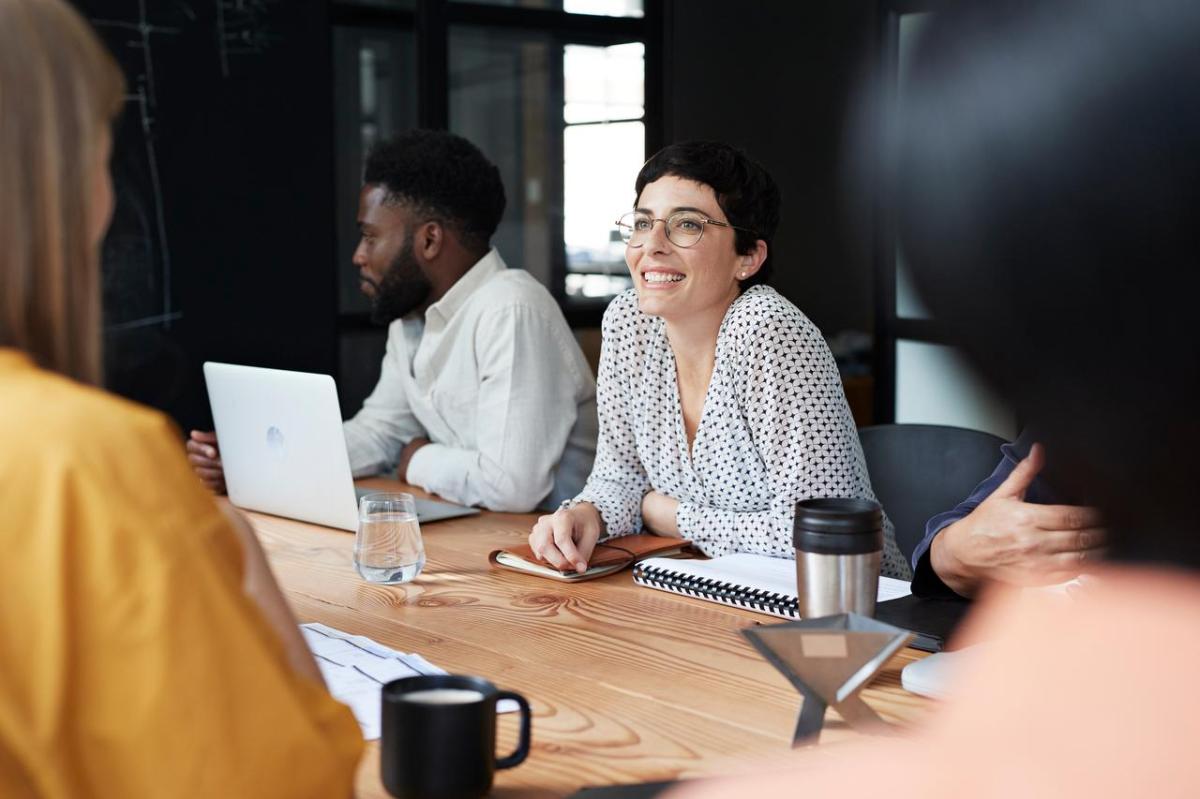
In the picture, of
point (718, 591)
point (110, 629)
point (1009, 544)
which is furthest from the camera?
point (718, 591)

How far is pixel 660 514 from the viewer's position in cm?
225

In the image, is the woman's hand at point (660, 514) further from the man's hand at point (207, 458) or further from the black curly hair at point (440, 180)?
the black curly hair at point (440, 180)

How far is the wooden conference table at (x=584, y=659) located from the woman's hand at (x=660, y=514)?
26cm

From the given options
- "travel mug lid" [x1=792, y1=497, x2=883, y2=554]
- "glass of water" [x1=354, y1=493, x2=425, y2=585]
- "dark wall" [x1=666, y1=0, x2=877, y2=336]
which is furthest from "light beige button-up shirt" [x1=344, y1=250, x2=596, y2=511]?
"dark wall" [x1=666, y1=0, x2=877, y2=336]

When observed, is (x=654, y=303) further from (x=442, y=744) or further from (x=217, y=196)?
(x=217, y=196)

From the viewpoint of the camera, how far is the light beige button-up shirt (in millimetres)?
2586

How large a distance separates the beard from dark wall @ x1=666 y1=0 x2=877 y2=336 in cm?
297

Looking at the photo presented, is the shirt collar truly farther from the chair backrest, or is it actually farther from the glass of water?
the glass of water

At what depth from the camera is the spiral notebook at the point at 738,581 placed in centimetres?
168

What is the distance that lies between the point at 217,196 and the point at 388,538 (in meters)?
2.35

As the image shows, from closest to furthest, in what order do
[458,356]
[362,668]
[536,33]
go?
1. [362,668]
2. [458,356]
3. [536,33]

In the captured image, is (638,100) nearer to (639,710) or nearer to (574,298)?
(574,298)

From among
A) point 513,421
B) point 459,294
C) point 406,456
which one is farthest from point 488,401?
point 459,294

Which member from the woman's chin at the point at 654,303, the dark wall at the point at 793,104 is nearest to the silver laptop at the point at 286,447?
the woman's chin at the point at 654,303
